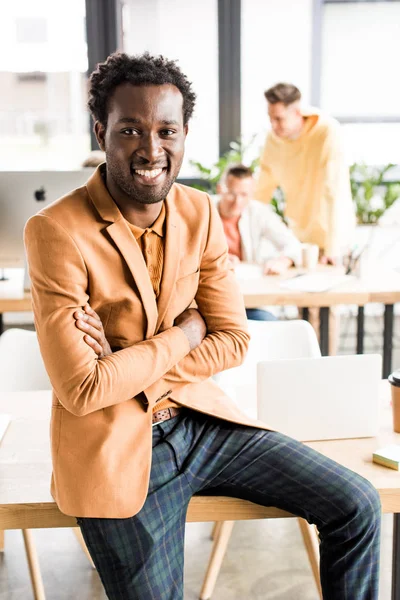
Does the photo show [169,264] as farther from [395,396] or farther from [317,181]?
[317,181]

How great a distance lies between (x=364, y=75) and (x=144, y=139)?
4.32m

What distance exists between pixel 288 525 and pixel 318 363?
1207 millimetres

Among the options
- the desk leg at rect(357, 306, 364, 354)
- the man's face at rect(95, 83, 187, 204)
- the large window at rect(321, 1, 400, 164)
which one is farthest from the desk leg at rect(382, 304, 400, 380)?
the large window at rect(321, 1, 400, 164)

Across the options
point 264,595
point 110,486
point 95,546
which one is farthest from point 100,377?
point 264,595

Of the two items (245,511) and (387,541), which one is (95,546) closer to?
(245,511)

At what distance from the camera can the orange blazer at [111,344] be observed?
140cm

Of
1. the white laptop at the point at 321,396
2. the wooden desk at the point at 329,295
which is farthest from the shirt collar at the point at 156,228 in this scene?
the wooden desk at the point at 329,295

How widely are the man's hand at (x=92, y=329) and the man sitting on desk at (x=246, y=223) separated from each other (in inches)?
85.6

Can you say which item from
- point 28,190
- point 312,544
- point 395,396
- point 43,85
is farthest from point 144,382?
point 43,85

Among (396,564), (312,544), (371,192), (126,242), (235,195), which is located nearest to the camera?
(126,242)

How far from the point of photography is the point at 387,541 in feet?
8.23

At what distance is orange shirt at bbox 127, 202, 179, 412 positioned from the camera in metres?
1.58

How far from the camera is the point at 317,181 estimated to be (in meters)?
3.92

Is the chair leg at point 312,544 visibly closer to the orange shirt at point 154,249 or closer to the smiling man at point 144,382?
the smiling man at point 144,382
